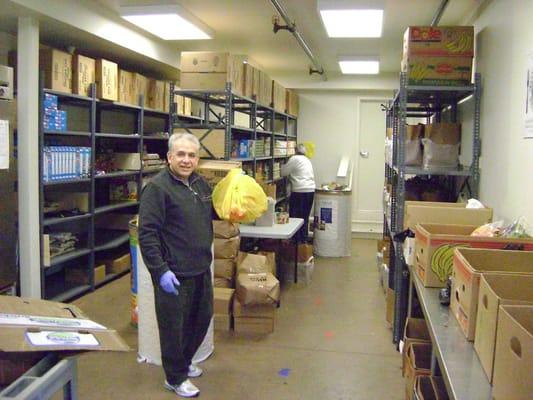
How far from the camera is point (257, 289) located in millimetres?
3961

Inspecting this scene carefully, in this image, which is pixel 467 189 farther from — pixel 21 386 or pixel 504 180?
pixel 21 386

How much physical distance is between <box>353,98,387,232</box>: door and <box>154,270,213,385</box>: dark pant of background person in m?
6.27

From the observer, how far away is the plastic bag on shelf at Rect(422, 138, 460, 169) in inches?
148

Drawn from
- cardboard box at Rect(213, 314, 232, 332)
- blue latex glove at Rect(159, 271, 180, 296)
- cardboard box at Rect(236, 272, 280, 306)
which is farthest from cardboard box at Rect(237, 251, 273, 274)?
blue latex glove at Rect(159, 271, 180, 296)

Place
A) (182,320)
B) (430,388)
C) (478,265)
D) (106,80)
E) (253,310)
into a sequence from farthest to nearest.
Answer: (106,80), (253,310), (182,320), (430,388), (478,265)

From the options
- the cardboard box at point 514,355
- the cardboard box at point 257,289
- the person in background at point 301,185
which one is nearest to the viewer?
the cardboard box at point 514,355

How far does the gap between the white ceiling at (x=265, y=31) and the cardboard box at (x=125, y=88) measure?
0.82ft

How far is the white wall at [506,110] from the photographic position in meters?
2.78

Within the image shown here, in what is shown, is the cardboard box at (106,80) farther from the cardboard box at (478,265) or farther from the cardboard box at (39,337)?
the cardboard box at (478,265)

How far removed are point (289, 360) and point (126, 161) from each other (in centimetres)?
331

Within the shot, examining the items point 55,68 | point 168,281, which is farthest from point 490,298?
point 55,68

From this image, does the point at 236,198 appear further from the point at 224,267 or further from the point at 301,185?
the point at 301,185

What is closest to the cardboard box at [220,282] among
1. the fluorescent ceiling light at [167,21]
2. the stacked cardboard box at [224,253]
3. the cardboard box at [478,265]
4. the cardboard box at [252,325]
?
the stacked cardboard box at [224,253]

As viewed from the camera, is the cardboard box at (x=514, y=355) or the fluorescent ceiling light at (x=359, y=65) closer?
the cardboard box at (x=514, y=355)
